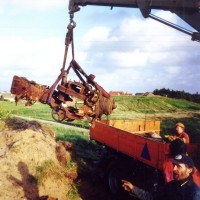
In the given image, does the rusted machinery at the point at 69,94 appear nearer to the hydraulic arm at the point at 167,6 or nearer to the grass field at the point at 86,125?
the hydraulic arm at the point at 167,6

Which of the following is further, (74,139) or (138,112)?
(138,112)

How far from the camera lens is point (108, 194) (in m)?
9.12

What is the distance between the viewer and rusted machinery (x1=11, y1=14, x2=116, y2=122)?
634 centimetres

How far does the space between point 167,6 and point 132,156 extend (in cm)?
367

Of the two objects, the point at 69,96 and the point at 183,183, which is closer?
the point at 183,183

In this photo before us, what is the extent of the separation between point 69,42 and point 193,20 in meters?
2.61

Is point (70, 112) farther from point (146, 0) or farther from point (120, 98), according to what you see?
point (120, 98)

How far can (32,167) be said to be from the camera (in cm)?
894

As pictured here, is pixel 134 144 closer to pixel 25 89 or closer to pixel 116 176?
pixel 116 176

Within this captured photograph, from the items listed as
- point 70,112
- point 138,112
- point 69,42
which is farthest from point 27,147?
point 138,112

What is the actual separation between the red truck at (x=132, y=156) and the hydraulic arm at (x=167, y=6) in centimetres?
256

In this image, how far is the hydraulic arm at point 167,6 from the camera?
6520mm

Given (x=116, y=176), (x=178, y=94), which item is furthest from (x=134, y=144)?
(x=178, y=94)

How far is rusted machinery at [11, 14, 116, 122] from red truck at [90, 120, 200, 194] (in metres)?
0.78
